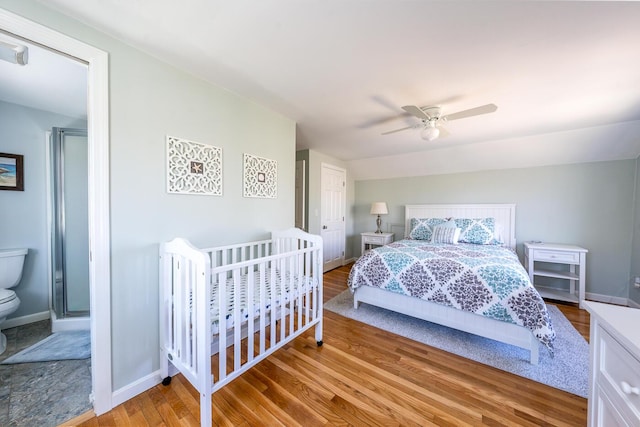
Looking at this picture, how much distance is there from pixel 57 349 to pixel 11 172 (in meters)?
1.69

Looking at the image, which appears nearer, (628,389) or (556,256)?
(628,389)

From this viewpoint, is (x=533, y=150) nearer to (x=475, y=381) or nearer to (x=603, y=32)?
(x=603, y=32)

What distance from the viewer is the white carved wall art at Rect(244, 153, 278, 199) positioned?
223 centimetres

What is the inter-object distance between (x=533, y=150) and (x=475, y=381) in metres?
3.27

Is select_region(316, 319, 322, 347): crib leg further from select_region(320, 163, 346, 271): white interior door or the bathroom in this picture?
the bathroom

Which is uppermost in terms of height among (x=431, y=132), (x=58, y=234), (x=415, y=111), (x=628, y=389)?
(x=415, y=111)

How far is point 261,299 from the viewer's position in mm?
1584

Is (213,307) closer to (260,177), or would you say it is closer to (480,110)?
(260,177)

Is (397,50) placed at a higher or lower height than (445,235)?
higher

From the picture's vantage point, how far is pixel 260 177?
2361 mm

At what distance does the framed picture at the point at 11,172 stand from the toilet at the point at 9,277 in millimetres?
599

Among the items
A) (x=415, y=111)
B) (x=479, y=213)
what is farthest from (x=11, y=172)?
(x=479, y=213)

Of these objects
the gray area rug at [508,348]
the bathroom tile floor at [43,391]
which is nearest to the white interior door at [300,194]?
the gray area rug at [508,348]

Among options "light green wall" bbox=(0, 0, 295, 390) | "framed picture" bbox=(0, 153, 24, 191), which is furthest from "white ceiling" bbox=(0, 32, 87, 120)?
"framed picture" bbox=(0, 153, 24, 191)
